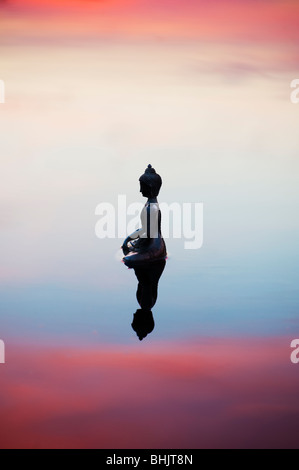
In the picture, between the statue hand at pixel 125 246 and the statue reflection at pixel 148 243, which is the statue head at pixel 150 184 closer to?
the statue reflection at pixel 148 243

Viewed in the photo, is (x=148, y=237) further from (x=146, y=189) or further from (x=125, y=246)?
(x=146, y=189)

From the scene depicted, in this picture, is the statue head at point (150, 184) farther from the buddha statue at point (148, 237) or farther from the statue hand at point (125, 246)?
the statue hand at point (125, 246)

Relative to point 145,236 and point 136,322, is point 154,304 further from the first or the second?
point 145,236

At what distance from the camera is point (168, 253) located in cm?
917

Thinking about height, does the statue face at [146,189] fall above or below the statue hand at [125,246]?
above

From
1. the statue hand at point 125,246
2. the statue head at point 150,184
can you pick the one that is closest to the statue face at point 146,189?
the statue head at point 150,184

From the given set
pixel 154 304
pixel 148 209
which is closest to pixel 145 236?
pixel 148 209

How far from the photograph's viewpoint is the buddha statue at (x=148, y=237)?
344 inches

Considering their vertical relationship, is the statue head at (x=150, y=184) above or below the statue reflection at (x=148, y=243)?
above

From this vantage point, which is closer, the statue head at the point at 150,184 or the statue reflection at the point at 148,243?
the statue reflection at the point at 148,243

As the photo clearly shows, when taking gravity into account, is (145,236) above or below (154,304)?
above

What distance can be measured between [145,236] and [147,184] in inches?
17.6

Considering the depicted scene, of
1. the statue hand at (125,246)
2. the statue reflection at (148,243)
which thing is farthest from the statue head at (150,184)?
the statue hand at (125,246)

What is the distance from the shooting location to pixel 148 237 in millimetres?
8797
